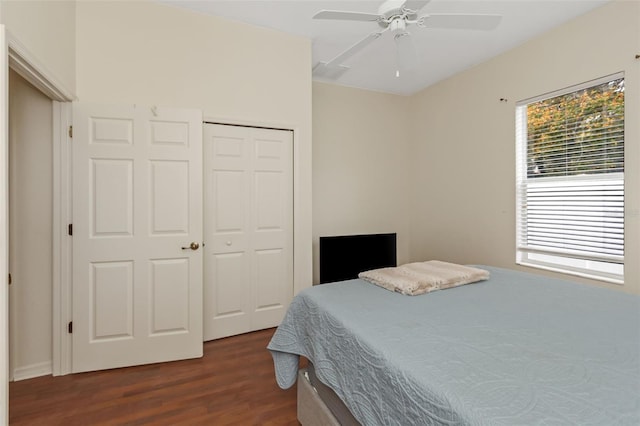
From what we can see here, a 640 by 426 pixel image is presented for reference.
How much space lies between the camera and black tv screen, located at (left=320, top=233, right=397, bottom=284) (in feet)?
11.2

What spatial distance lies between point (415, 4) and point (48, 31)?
2.22 m

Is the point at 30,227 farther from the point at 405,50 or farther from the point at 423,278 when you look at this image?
the point at 405,50

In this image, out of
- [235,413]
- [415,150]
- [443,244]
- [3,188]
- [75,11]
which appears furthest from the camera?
[415,150]

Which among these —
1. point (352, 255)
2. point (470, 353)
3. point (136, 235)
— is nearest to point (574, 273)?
point (352, 255)

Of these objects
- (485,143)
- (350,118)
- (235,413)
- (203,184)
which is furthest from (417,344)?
(350,118)

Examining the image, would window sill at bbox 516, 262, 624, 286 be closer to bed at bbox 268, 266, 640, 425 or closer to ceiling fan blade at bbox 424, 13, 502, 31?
bed at bbox 268, 266, 640, 425

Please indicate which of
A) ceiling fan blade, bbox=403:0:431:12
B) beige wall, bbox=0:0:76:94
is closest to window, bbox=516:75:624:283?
ceiling fan blade, bbox=403:0:431:12

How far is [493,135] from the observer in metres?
3.28

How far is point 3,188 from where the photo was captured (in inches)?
54.8

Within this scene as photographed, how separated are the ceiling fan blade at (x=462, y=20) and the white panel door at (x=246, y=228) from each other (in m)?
1.59

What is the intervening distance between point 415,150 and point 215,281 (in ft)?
10.2

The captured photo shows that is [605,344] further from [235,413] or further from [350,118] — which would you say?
[350,118]

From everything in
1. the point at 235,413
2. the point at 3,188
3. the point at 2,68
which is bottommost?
the point at 235,413

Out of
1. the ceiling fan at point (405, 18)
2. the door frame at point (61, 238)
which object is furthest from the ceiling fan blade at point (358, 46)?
the door frame at point (61, 238)
